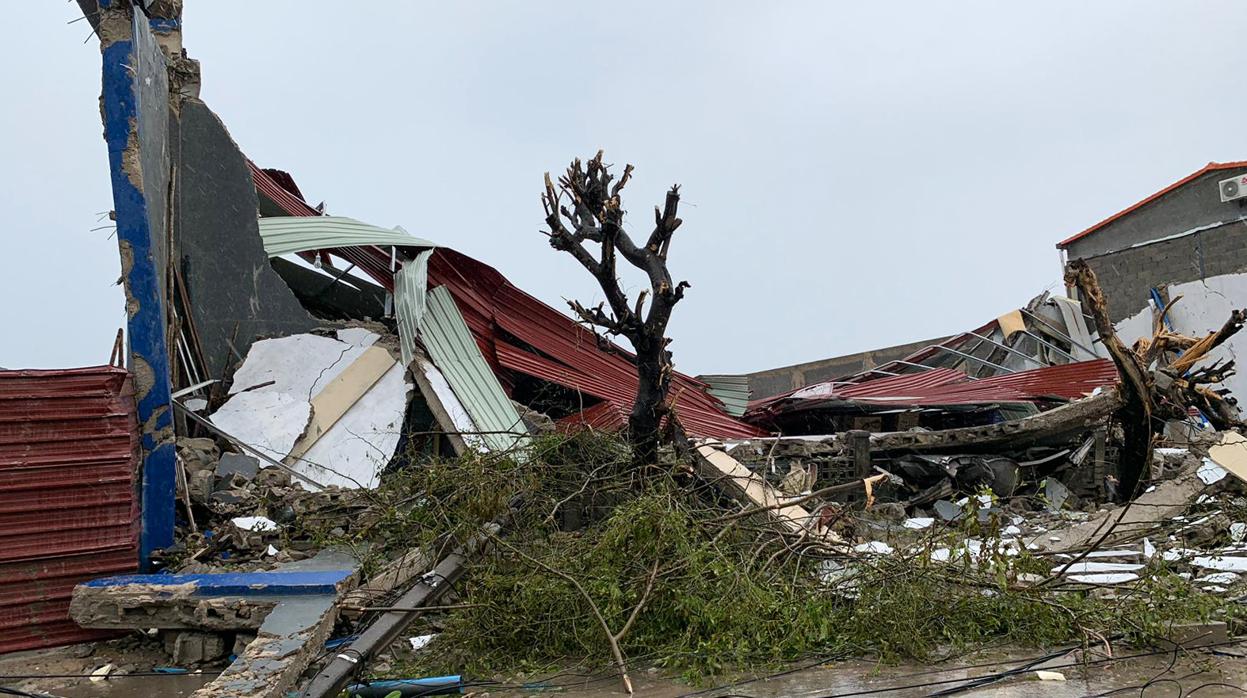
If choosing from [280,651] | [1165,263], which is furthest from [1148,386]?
[1165,263]

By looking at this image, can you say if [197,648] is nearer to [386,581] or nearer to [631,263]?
[386,581]

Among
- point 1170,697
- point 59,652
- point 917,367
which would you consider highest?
point 917,367

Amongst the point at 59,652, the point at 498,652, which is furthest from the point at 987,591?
the point at 59,652

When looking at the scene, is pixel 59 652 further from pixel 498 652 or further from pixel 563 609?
pixel 563 609

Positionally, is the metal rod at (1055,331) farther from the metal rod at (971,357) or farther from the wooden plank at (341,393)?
the wooden plank at (341,393)

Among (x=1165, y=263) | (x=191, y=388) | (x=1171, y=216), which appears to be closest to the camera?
(x=191, y=388)

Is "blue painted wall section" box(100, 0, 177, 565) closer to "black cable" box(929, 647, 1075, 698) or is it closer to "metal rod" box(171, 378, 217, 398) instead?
"metal rod" box(171, 378, 217, 398)

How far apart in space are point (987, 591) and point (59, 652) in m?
5.27

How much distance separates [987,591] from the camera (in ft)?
17.0

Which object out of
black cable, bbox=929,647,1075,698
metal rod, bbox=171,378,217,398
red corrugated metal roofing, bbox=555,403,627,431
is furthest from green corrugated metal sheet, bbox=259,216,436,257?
black cable, bbox=929,647,1075,698

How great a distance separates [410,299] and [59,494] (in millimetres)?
4170

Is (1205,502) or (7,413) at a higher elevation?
(7,413)

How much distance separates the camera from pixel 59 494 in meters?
5.91

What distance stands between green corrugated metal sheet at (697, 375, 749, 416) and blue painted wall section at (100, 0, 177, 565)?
7.66m
